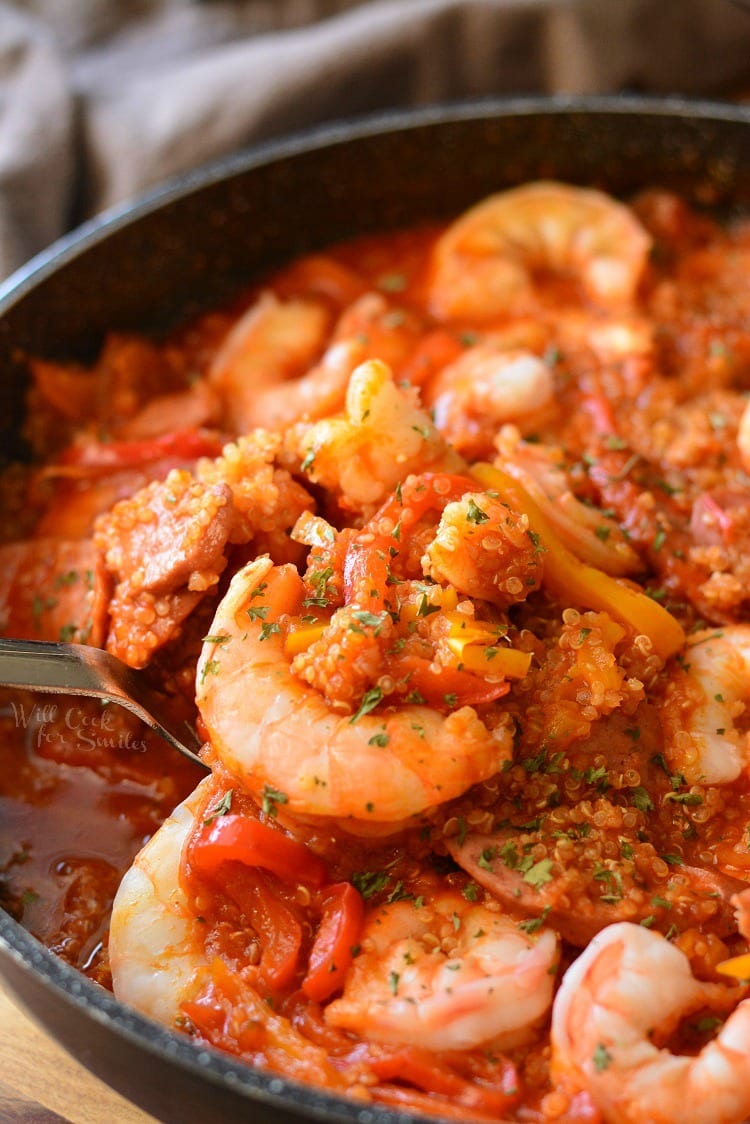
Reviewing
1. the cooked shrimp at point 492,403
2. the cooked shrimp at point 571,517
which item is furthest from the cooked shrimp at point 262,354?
Answer: the cooked shrimp at point 571,517

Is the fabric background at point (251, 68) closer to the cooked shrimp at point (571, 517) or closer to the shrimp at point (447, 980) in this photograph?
the cooked shrimp at point (571, 517)

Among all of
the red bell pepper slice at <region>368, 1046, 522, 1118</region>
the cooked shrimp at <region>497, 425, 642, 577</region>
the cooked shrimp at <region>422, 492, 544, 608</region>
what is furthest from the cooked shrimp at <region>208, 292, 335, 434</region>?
the red bell pepper slice at <region>368, 1046, 522, 1118</region>

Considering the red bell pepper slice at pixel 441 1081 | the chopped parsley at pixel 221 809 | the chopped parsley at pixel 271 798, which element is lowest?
the red bell pepper slice at pixel 441 1081

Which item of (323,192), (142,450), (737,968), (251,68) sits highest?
(251,68)

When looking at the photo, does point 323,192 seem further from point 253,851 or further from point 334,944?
point 334,944

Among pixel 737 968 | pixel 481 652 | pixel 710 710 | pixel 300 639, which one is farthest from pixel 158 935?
pixel 710 710
